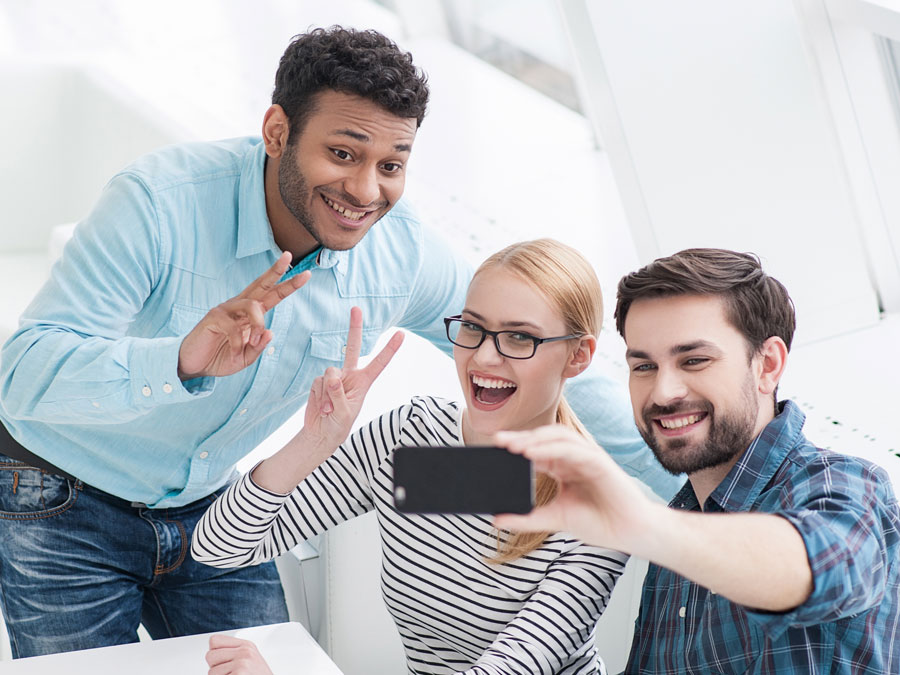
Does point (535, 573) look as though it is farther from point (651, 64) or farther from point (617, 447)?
point (651, 64)

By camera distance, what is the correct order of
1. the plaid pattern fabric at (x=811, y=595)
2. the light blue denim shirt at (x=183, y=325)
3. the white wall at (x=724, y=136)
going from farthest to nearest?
the white wall at (x=724, y=136)
the light blue denim shirt at (x=183, y=325)
the plaid pattern fabric at (x=811, y=595)

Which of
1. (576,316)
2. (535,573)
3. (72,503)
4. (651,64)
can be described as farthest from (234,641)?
(651,64)

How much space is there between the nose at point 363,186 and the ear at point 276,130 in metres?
0.13

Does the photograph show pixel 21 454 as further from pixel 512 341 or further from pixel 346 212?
pixel 512 341

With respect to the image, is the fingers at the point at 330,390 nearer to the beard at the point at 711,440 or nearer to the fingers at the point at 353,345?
the fingers at the point at 353,345

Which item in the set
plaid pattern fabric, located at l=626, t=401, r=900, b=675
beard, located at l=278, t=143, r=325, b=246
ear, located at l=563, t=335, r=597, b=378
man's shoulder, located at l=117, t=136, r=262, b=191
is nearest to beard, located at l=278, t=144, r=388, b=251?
beard, located at l=278, t=143, r=325, b=246

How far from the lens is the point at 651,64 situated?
209 cm

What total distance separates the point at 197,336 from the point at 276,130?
0.38m

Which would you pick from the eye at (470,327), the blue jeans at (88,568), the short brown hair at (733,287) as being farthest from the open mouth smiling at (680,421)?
the blue jeans at (88,568)

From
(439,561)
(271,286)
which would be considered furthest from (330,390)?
(439,561)

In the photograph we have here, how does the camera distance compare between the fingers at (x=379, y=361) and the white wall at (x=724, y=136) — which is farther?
the white wall at (x=724, y=136)

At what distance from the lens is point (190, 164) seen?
1.45 meters

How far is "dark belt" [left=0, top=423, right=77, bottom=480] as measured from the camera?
1525mm

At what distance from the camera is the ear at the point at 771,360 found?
125 centimetres
